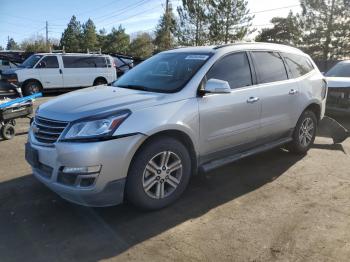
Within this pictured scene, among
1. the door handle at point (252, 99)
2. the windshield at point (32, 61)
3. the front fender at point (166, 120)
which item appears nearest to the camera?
the front fender at point (166, 120)

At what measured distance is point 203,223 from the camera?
4043 mm

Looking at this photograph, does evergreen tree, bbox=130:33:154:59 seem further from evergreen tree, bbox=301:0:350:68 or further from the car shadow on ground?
the car shadow on ground

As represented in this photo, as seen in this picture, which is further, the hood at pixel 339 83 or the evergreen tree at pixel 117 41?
the evergreen tree at pixel 117 41

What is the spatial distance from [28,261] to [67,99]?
1.86 metres

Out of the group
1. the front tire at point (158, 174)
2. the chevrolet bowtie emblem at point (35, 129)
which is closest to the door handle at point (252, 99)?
the front tire at point (158, 174)

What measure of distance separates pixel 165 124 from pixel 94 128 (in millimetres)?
734

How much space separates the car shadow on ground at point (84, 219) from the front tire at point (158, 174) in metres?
0.16

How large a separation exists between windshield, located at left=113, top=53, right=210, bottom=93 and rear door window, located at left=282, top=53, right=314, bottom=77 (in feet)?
5.72

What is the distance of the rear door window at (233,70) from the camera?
4797 millimetres

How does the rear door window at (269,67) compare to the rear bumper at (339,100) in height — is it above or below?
above

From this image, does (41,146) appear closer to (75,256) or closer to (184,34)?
(75,256)

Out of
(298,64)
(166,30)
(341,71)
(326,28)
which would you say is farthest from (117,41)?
(298,64)

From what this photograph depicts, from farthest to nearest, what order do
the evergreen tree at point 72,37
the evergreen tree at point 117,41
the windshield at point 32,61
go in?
1. the evergreen tree at point 72,37
2. the evergreen tree at point 117,41
3. the windshield at point 32,61

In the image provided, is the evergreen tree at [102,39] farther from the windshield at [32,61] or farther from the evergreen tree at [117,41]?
the windshield at [32,61]
